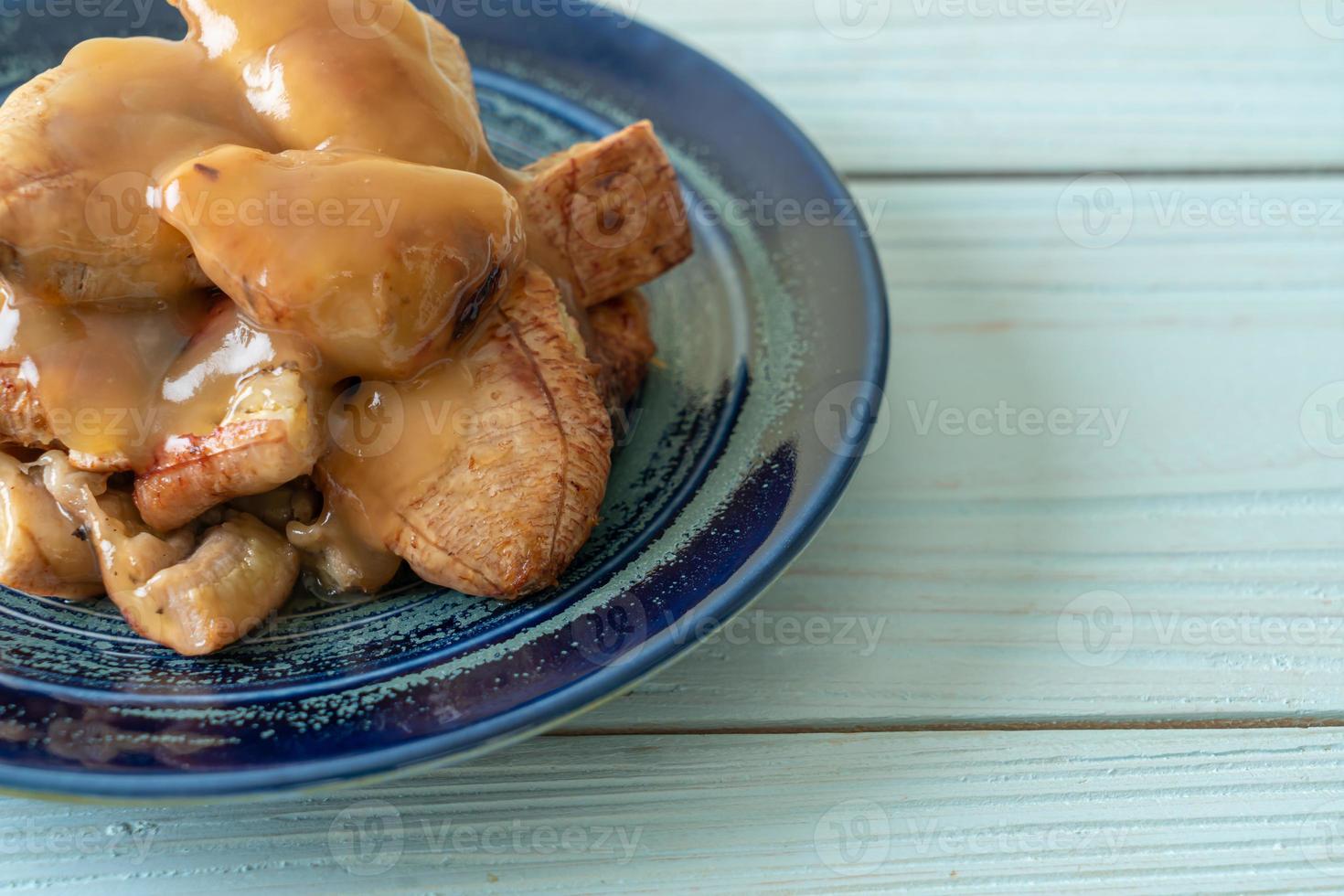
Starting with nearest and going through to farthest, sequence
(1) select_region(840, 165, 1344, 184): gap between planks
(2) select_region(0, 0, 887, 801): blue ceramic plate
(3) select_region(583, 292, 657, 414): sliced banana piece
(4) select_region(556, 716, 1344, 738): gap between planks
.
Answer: (2) select_region(0, 0, 887, 801): blue ceramic plate < (4) select_region(556, 716, 1344, 738): gap between planks < (3) select_region(583, 292, 657, 414): sliced banana piece < (1) select_region(840, 165, 1344, 184): gap between planks

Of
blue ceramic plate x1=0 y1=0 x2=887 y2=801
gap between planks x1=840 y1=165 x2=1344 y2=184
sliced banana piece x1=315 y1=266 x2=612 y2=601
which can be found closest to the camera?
blue ceramic plate x1=0 y1=0 x2=887 y2=801

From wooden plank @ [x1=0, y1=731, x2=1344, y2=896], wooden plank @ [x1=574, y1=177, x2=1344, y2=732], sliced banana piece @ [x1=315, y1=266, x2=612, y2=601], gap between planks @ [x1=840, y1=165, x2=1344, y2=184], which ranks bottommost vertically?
wooden plank @ [x1=0, y1=731, x2=1344, y2=896]

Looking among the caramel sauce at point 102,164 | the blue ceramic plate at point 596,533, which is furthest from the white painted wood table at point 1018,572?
the caramel sauce at point 102,164

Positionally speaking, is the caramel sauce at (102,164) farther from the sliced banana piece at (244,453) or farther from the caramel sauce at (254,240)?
the sliced banana piece at (244,453)

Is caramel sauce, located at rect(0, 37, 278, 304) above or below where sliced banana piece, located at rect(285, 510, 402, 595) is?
above

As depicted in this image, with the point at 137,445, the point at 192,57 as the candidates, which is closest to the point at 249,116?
the point at 192,57

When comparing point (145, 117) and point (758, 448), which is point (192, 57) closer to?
point (145, 117)

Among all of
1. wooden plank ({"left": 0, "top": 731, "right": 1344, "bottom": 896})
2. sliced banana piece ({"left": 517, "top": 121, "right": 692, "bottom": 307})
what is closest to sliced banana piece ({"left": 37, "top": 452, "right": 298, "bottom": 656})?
wooden plank ({"left": 0, "top": 731, "right": 1344, "bottom": 896})

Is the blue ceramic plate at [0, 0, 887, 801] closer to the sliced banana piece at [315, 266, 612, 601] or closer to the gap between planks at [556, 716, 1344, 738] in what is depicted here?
the sliced banana piece at [315, 266, 612, 601]
